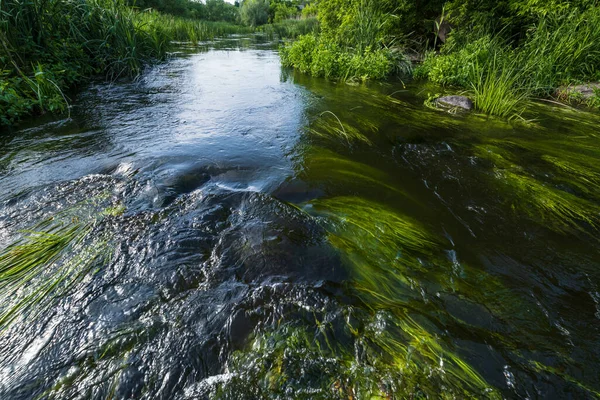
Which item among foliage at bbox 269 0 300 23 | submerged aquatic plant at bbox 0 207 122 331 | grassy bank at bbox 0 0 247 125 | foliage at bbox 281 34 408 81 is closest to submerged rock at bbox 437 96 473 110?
foliage at bbox 281 34 408 81

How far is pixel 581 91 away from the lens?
664 cm

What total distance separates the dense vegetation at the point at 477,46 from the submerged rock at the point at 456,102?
8.0 inches

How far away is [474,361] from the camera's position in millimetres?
1518

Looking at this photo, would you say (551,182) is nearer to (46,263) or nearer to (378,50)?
(46,263)

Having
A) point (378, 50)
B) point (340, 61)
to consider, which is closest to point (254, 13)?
point (378, 50)

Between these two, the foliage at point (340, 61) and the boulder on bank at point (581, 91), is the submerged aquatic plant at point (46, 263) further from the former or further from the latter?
the boulder on bank at point (581, 91)

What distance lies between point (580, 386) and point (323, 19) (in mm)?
13368

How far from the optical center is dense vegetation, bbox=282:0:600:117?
632 centimetres

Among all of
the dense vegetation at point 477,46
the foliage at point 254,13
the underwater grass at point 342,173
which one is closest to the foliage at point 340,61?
the dense vegetation at point 477,46

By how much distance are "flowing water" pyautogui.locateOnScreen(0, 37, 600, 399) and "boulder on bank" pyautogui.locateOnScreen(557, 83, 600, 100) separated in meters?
3.45

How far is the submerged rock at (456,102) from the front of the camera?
19.5 ft

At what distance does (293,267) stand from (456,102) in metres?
5.88

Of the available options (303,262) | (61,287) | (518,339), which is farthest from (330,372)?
(61,287)

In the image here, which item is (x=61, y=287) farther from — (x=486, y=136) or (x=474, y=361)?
(x=486, y=136)
